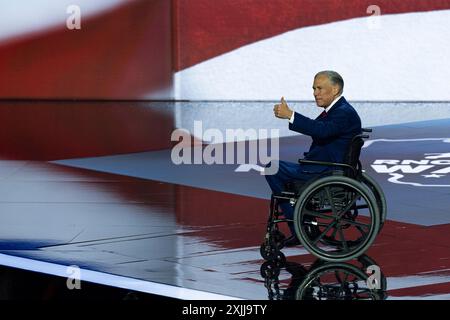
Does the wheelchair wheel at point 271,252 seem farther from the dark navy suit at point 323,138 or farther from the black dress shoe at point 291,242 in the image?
the dark navy suit at point 323,138

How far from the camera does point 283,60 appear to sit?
18.1 metres

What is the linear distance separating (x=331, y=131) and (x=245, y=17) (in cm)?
1083

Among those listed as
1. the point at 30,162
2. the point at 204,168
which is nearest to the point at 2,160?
the point at 30,162

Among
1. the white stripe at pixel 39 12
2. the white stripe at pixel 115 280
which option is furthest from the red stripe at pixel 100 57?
the white stripe at pixel 115 280

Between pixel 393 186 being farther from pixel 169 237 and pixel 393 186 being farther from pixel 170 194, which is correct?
pixel 169 237

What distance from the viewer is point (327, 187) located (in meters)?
7.43

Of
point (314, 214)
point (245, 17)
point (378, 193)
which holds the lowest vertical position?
point (314, 214)

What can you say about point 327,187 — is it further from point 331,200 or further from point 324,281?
point 324,281

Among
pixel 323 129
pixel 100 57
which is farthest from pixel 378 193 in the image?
pixel 100 57

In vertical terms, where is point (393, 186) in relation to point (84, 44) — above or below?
below

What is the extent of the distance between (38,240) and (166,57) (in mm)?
10268

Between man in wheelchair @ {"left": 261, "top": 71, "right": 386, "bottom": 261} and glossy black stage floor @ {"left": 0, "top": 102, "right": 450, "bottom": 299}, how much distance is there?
6.6 inches

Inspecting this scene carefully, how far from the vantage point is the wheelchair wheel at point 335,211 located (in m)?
7.37

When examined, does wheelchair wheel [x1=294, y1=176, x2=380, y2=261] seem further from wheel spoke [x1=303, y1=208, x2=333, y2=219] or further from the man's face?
the man's face
